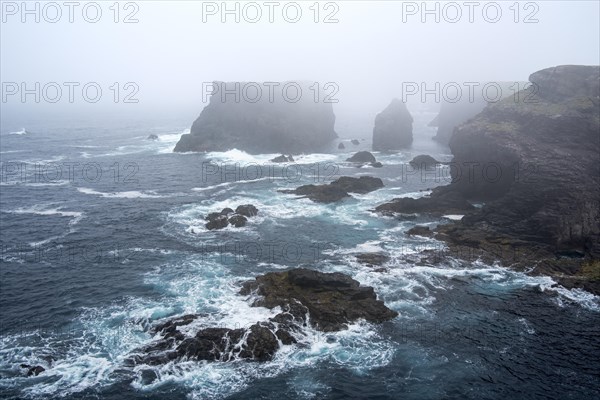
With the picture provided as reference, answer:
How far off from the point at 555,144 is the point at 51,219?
75284 mm

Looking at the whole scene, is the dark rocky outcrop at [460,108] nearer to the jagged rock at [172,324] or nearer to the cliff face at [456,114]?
the cliff face at [456,114]

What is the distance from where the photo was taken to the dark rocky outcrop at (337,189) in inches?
2817

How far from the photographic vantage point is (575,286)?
40719 millimetres

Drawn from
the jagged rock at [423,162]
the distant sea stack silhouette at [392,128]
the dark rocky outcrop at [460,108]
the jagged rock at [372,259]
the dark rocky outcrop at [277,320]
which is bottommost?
the dark rocky outcrop at [277,320]

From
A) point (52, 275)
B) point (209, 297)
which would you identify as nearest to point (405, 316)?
point (209, 297)

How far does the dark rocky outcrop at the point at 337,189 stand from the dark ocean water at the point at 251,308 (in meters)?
3.95

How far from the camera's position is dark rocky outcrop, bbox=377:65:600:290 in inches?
1896

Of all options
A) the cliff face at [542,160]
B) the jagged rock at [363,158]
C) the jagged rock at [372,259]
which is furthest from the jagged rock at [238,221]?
the jagged rock at [363,158]

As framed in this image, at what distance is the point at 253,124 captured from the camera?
410 ft

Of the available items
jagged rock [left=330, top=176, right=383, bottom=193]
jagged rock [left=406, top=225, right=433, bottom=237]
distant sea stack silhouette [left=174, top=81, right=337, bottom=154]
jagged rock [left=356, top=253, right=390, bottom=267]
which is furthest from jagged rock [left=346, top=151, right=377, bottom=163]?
jagged rock [left=356, top=253, right=390, bottom=267]

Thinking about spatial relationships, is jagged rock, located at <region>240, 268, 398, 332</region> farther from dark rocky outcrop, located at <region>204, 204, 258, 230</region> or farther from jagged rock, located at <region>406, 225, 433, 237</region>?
jagged rock, located at <region>406, 225, 433, 237</region>

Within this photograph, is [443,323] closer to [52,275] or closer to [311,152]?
[52,275]

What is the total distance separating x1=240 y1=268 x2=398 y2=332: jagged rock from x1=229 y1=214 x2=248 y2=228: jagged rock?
18.4m

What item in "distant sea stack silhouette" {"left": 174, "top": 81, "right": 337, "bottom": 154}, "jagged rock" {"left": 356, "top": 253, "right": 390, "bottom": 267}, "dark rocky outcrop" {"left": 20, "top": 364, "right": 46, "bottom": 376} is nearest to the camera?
"dark rocky outcrop" {"left": 20, "top": 364, "right": 46, "bottom": 376}
